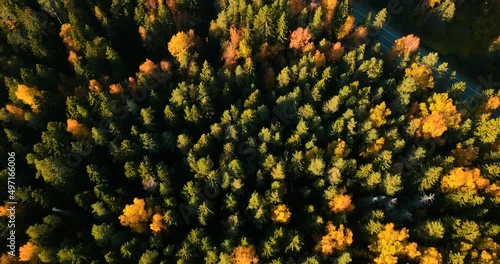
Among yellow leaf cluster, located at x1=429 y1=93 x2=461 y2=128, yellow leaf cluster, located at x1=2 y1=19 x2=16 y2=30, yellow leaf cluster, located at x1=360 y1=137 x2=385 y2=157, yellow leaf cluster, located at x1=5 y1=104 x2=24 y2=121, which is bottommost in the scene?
yellow leaf cluster, located at x1=5 y1=104 x2=24 y2=121

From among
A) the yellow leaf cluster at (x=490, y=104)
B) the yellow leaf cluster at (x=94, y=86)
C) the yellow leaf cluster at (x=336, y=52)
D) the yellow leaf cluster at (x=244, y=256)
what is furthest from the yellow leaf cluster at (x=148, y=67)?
the yellow leaf cluster at (x=490, y=104)

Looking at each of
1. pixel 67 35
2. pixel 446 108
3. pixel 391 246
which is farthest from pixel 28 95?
pixel 446 108

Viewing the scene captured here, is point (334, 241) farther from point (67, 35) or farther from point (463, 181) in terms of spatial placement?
point (67, 35)

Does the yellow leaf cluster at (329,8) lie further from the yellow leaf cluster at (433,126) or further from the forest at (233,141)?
the yellow leaf cluster at (433,126)

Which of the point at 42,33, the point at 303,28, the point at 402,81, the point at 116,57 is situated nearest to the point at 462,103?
the point at 402,81

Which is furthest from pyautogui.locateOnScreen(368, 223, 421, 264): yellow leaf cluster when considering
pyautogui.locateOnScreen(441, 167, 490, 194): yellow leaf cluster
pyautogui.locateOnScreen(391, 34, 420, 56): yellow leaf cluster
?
pyautogui.locateOnScreen(391, 34, 420, 56): yellow leaf cluster

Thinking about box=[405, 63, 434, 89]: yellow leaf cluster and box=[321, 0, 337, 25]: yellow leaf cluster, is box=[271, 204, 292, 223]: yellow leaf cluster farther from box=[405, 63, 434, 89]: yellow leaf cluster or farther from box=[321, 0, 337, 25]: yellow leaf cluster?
box=[321, 0, 337, 25]: yellow leaf cluster
